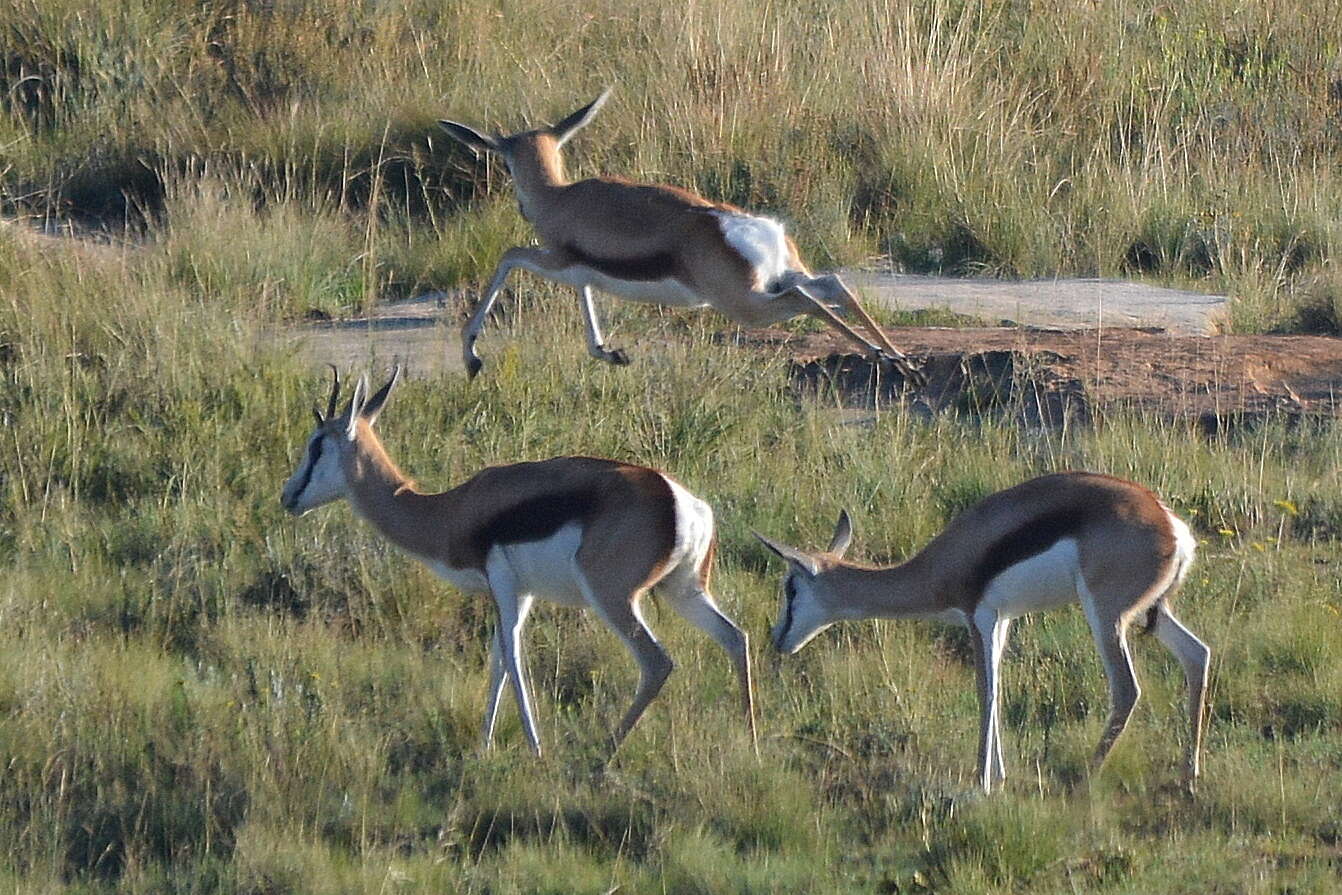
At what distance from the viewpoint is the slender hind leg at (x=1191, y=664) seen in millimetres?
5805

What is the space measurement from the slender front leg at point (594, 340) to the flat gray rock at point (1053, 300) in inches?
101

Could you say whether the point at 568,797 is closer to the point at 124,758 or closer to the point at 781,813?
the point at 781,813

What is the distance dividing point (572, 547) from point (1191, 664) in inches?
75.4

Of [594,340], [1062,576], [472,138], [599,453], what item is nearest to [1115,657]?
[1062,576]

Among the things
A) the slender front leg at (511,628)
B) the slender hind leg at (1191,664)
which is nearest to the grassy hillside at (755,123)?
the slender front leg at (511,628)

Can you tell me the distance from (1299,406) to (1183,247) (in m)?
3.46

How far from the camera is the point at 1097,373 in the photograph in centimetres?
926

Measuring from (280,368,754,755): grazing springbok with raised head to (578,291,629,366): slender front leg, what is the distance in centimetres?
198

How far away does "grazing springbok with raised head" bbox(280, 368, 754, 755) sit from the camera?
580 cm

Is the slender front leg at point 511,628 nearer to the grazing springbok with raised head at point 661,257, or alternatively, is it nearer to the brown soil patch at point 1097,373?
the grazing springbok with raised head at point 661,257

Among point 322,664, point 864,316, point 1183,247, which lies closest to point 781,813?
point 322,664

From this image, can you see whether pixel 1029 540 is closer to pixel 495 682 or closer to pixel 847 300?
pixel 495 682

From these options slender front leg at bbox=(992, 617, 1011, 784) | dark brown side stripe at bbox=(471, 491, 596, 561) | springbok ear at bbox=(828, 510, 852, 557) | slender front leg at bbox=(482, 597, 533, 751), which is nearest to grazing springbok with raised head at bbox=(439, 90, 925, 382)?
springbok ear at bbox=(828, 510, 852, 557)

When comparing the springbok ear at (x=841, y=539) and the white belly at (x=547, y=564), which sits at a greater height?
the white belly at (x=547, y=564)
